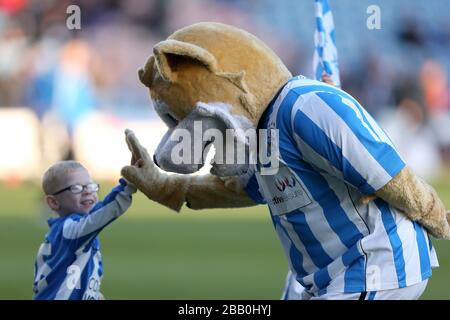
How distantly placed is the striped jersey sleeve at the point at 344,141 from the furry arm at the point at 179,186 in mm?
849

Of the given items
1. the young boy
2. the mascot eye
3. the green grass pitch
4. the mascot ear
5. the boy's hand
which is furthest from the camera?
the green grass pitch

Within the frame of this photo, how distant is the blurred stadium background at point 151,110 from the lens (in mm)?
9070

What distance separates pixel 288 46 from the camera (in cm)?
2153

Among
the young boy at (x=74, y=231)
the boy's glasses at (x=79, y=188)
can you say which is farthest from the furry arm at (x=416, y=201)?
the boy's glasses at (x=79, y=188)

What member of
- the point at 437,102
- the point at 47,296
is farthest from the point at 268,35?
the point at 47,296

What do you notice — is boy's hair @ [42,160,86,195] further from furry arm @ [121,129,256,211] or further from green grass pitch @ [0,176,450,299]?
green grass pitch @ [0,176,450,299]

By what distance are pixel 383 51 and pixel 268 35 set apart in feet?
8.03

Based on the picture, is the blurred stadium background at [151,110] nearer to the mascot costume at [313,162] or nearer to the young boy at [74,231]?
the young boy at [74,231]

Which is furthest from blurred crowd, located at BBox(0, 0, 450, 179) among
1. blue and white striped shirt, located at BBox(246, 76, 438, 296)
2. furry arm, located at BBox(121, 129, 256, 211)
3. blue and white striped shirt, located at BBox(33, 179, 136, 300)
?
blue and white striped shirt, located at BBox(246, 76, 438, 296)

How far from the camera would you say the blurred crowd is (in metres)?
19.6

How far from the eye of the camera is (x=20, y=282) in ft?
26.6

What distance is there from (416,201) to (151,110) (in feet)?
52.0

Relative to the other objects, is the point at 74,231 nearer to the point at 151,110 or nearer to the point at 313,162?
the point at 313,162

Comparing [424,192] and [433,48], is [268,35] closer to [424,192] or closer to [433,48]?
[433,48]
